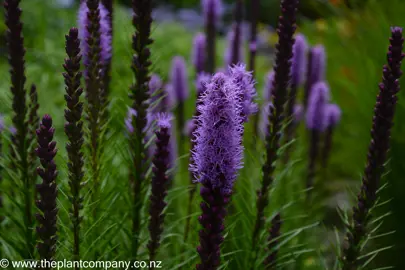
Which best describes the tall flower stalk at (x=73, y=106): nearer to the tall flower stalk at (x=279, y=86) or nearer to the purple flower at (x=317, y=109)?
the tall flower stalk at (x=279, y=86)

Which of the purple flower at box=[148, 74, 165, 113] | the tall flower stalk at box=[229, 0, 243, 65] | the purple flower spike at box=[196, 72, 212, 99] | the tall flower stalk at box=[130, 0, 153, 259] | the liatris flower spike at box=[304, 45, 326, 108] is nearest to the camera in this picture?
the purple flower spike at box=[196, 72, 212, 99]

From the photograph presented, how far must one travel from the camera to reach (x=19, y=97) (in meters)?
1.65

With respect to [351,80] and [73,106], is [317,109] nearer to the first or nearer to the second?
[73,106]

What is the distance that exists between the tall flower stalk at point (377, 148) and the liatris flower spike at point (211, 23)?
1.33 meters

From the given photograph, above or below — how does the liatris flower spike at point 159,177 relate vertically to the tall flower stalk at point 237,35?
below

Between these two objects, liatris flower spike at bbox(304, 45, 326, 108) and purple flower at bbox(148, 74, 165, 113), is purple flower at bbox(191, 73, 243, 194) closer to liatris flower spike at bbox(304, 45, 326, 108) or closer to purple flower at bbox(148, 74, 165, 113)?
purple flower at bbox(148, 74, 165, 113)

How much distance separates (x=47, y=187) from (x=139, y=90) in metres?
0.50

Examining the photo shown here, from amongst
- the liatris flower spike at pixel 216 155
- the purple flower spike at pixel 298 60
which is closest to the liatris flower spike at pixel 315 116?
the purple flower spike at pixel 298 60

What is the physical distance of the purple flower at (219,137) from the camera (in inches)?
45.5

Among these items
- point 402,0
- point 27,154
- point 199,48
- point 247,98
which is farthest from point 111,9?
point 402,0

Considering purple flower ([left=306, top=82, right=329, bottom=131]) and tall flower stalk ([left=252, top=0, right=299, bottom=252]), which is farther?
purple flower ([left=306, top=82, right=329, bottom=131])

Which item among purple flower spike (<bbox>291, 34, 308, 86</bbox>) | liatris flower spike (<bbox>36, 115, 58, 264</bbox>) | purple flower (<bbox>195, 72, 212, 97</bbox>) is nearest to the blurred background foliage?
purple flower (<bbox>195, 72, 212, 97</bbox>)

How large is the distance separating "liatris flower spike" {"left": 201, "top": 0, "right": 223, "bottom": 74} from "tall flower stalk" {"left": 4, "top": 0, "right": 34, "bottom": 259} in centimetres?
114

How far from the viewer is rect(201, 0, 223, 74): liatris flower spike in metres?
2.73
